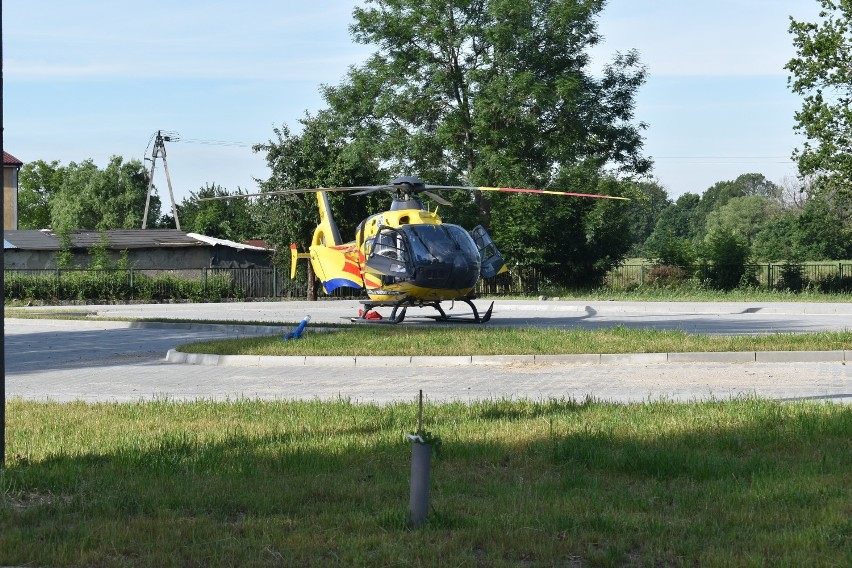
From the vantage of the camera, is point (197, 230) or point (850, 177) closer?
point (850, 177)

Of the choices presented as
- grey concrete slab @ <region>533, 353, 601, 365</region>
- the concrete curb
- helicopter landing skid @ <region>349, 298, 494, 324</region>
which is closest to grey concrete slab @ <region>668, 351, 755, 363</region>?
the concrete curb

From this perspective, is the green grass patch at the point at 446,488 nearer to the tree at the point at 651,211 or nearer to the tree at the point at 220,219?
the tree at the point at 220,219

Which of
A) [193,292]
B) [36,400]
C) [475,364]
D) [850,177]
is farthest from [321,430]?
[193,292]

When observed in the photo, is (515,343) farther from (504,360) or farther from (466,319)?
(466,319)

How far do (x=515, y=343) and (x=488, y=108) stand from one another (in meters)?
27.3

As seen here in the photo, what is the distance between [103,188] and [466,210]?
144 feet

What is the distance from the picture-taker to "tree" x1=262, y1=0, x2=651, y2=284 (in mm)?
42812

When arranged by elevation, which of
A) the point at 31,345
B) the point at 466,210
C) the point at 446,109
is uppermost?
the point at 446,109

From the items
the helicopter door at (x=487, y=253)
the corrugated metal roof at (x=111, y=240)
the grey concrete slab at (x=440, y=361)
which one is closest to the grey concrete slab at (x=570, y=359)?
the grey concrete slab at (x=440, y=361)

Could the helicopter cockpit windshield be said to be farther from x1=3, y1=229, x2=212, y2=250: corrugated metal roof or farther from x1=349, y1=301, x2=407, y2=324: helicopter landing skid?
x1=3, y1=229, x2=212, y2=250: corrugated metal roof

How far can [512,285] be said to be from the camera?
46094 millimetres

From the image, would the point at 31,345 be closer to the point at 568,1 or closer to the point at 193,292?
the point at 193,292

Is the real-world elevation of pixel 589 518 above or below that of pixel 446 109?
below

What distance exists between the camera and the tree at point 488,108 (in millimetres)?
42812
